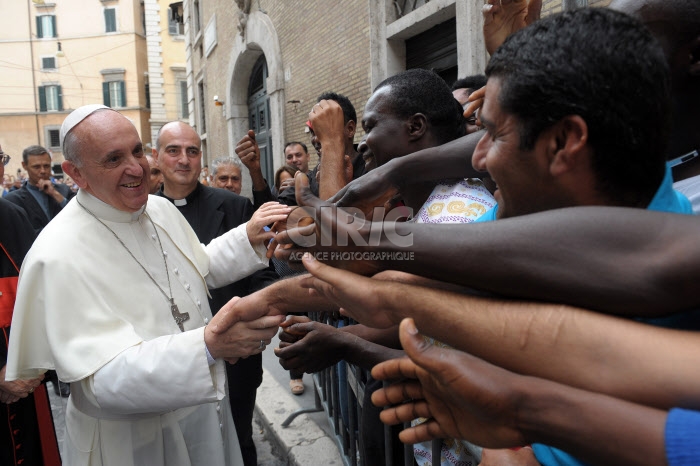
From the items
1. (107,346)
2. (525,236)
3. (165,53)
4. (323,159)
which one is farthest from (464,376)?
(165,53)

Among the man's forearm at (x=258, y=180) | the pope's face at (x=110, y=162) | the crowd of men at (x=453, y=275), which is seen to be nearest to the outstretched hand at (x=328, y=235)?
the crowd of men at (x=453, y=275)

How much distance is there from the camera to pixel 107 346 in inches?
71.4

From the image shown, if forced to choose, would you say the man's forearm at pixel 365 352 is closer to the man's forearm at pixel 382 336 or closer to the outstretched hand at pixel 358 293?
the man's forearm at pixel 382 336

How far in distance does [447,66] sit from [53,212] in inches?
213

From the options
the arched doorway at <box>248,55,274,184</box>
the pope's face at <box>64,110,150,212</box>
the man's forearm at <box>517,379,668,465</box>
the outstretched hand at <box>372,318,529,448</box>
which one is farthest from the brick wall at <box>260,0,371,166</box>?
the man's forearm at <box>517,379,668,465</box>

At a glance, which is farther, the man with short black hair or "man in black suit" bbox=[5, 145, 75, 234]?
"man in black suit" bbox=[5, 145, 75, 234]

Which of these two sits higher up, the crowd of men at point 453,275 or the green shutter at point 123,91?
the green shutter at point 123,91

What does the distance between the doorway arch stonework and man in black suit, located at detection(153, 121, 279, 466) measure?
282 inches

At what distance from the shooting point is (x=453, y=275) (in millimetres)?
946

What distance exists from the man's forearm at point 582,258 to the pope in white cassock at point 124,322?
1.10 meters

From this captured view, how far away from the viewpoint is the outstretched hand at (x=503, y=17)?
2.00m

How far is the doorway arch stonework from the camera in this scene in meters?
10.6

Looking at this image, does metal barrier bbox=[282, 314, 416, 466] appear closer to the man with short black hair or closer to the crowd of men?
the crowd of men

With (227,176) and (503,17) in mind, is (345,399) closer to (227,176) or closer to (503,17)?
(503,17)
